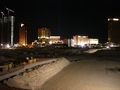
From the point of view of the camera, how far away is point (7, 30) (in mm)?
145875

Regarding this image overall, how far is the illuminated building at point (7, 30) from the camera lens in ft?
469

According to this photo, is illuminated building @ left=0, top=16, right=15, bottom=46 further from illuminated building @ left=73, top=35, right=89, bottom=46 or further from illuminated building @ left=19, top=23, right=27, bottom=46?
illuminated building @ left=73, top=35, right=89, bottom=46

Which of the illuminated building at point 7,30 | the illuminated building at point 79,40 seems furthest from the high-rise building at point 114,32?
the illuminated building at point 7,30

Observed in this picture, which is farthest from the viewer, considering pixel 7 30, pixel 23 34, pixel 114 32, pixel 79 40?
pixel 114 32

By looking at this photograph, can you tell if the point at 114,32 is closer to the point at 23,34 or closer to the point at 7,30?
the point at 23,34

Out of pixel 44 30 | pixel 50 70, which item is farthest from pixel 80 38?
pixel 50 70

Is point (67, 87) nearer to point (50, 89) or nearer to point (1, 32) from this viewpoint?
point (50, 89)

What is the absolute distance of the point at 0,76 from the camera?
13953 millimetres

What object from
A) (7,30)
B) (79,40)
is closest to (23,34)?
(7,30)

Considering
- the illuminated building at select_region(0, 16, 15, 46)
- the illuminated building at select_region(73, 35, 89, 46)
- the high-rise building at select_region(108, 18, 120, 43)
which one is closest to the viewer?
the illuminated building at select_region(0, 16, 15, 46)

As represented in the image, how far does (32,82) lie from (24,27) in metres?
159

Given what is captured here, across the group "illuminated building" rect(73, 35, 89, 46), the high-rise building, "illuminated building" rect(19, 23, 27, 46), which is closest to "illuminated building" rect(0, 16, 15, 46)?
"illuminated building" rect(19, 23, 27, 46)

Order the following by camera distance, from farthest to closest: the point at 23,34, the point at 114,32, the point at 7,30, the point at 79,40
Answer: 1. the point at 114,32
2. the point at 79,40
3. the point at 23,34
4. the point at 7,30

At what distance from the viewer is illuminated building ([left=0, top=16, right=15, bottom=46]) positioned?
143 metres
